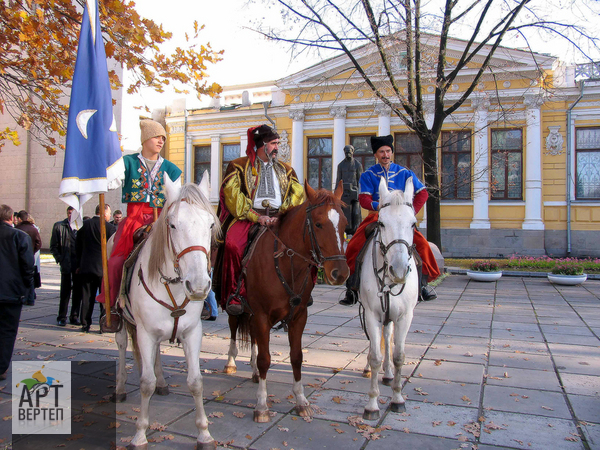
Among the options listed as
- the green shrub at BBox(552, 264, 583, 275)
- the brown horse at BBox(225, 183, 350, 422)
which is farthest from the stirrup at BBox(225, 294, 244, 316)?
the green shrub at BBox(552, 264, 583, 275)

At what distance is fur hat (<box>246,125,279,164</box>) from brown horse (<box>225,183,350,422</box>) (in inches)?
36.1

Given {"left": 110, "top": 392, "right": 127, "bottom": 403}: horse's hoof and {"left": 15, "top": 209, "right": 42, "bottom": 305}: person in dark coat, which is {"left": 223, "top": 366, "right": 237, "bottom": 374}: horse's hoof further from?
{"left": 15, "top": 209, "right": 42, "bottom": 305}: person in dark coat

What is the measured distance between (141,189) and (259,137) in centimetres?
137

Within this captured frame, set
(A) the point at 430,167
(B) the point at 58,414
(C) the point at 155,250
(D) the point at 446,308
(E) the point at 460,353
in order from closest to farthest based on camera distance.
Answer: (C) the point at 155,250 → (B) the point at 58,414 → (E) the point at 460,353 → (D) the point at 446,308 → (A) the point at 430,167

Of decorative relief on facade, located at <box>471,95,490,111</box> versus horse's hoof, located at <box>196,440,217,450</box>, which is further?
decorative relief on facade, located at <box>471,95,490,111</box>

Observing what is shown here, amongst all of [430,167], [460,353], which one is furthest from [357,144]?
[460,353]

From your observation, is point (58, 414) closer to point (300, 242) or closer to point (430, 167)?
point (300, 242)

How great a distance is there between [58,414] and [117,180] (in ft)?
7.14

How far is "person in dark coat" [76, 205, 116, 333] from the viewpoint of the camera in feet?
23.5

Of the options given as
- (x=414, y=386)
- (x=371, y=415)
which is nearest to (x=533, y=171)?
(x=414, y=386)

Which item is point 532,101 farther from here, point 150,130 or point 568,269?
point 150,130

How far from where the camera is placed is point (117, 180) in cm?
398

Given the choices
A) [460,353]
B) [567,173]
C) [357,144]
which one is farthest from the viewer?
[357,144]

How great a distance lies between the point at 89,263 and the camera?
23.5ft
